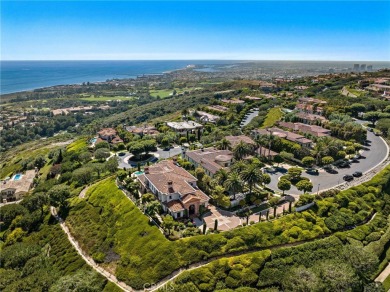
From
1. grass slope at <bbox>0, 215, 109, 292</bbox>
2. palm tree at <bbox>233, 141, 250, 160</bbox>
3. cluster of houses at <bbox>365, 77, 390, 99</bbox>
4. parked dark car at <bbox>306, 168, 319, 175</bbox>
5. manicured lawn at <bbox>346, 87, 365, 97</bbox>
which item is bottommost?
grass slope at <bbox>0, 215, 109, 292</bbox>

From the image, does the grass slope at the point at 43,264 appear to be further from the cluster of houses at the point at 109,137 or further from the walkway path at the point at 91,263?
the cluster of houses at the point at 109,137

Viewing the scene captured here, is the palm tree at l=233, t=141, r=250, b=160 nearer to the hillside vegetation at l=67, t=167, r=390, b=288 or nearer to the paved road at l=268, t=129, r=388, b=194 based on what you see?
the paved road at l=268, t=129, r=388, b=194

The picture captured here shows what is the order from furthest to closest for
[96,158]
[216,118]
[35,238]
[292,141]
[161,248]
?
[216,118]
[96,158]
[292,141]
[35,238]
[161,248]

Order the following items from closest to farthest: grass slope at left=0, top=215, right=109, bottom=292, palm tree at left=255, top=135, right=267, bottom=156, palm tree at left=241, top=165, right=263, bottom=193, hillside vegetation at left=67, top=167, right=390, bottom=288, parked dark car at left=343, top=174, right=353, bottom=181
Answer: grass slope at left=0, top=215, right=109, bottom=292 → hillside vegetation at left=67, top=167, right=390, bottom=288 → palm tree at left=241, top=165, right=263, bottom=193 → parked dark car at left=343, top=174, right=353, bottom=181 → palm tree at left=255, top=135, right=267, bottom=156

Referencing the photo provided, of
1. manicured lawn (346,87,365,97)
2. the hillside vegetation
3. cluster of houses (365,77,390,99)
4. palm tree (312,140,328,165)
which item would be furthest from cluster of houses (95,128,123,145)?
cluster of houses (365,77,390,99)

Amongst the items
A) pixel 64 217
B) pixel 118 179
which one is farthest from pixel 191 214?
pixel 64 217

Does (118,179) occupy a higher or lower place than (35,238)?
higher

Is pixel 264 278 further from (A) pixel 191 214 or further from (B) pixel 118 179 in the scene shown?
(B) pixel 118 179

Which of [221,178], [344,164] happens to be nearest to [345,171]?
[344,164]
